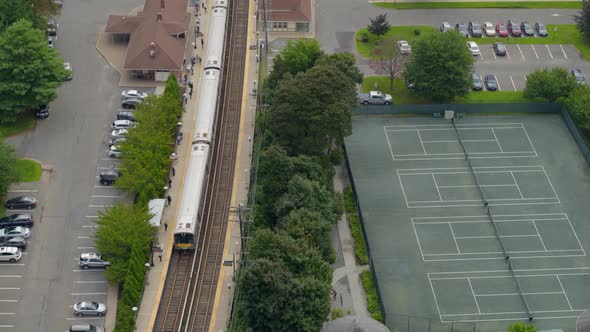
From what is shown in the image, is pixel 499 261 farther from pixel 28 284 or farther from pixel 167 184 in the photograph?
pixel 28 284

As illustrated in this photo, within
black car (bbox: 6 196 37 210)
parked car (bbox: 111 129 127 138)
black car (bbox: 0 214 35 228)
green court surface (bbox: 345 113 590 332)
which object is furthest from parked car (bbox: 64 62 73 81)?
green court surface (bbox: 345 113 590 332)

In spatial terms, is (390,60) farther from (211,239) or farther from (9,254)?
(9,254)

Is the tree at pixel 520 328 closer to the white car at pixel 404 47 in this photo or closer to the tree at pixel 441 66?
the tree at pixel 441 66

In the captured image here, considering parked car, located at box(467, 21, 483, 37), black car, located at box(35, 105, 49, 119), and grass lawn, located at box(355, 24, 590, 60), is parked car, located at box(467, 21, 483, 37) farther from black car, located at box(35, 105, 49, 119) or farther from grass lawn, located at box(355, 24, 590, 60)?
black car, located at box(35, 105, 49, 119)

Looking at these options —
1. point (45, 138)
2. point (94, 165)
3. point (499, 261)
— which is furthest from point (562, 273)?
point (45, 138)

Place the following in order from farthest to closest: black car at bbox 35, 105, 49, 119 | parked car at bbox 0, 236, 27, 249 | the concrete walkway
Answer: black car at bbox 35, 105, 49, 119 → parked car at bbox 0, 236, 27, 249 → the concrete walkway

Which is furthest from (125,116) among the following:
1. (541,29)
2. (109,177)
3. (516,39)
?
→ (541,29)
